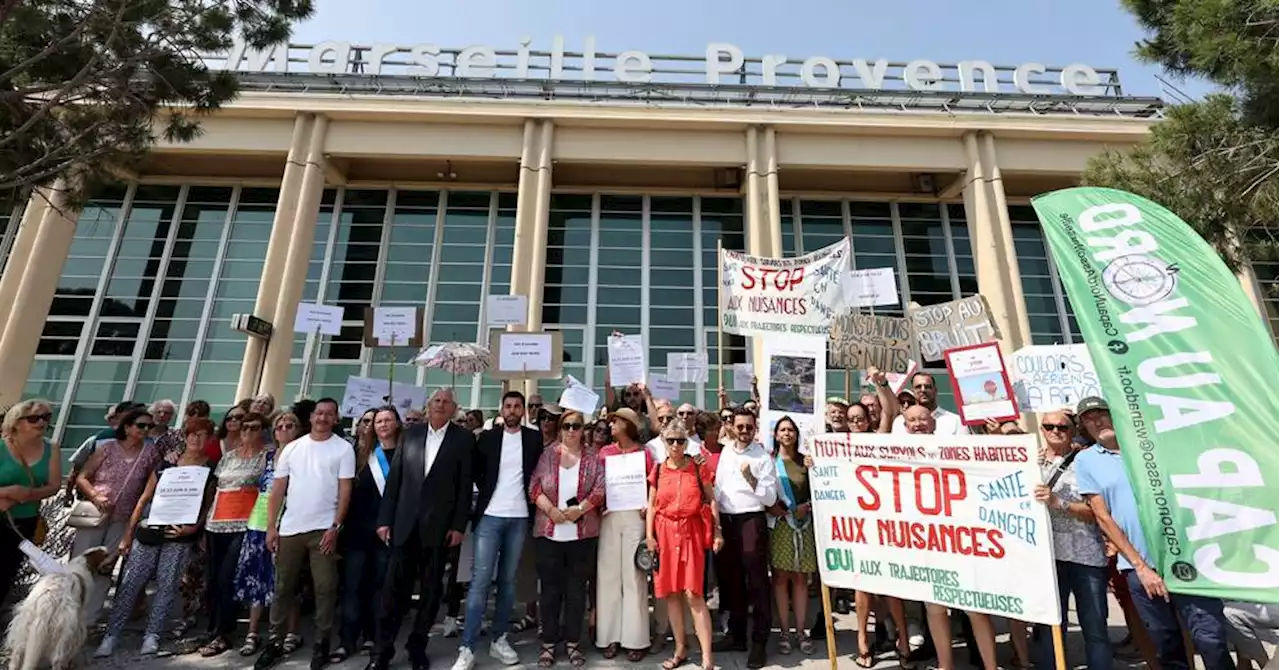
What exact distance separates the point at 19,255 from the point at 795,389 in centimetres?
1751

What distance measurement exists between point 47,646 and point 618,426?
384 centimetres

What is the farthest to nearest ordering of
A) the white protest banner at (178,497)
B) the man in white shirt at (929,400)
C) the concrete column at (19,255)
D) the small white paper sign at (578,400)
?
1. the concrete column at (19,255)
2. the small white paper sign at (578,400)
3. the man in white shirt at (929,400)
4. the white protest banner at (178,497)

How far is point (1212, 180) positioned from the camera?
6.13m

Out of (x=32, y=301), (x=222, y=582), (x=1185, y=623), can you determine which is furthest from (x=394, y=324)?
(x=32, y=301)

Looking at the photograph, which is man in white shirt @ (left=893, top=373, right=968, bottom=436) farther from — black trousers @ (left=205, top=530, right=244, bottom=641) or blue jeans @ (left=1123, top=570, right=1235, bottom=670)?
black trousers @ (left=205, top=530, right=244, bottom=641)

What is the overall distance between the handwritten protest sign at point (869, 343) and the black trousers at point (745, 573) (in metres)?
2.66

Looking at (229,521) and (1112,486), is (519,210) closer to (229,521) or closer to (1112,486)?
(229,521)

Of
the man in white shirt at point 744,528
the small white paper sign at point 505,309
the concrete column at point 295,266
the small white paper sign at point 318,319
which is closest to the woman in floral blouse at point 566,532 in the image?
the man in white shirt at point 744,528

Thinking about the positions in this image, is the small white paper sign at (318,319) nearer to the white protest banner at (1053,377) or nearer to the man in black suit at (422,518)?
the man in black suit at (422,518)

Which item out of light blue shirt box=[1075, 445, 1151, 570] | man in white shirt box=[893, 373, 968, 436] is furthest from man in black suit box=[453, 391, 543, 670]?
light blue shirt box=[1075, 445, 1151, 570]

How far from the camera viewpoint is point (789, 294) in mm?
6789

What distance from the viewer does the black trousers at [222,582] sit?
4.60m

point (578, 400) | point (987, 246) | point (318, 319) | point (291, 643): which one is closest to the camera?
point (291, 643)

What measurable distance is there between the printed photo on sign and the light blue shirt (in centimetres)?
140
